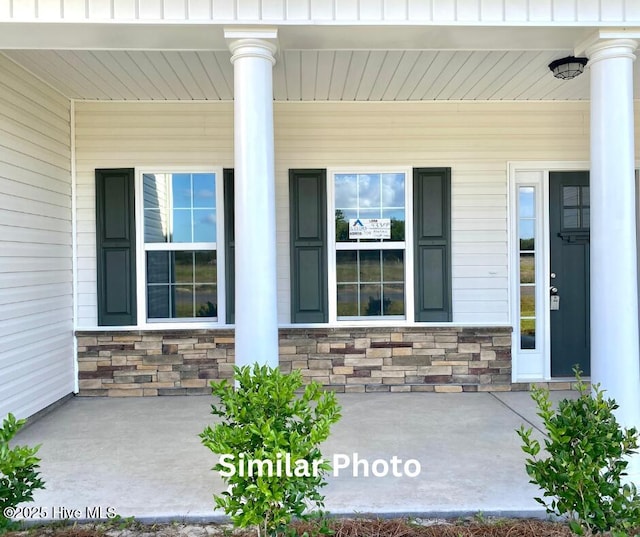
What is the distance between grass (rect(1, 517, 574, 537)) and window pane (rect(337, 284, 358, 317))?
8.51 ft

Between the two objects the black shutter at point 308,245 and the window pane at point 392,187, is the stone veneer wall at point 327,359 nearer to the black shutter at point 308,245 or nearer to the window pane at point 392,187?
the black shutter at point 308,245

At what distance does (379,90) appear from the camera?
4.58 meters

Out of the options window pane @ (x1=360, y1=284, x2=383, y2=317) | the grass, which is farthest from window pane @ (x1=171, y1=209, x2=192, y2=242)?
the grass

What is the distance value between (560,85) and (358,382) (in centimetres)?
333

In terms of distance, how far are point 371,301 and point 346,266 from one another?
0.44 m

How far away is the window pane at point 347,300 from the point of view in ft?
16.4

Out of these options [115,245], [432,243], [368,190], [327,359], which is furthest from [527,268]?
[115,245]

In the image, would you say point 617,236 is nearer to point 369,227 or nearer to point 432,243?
point 432,243

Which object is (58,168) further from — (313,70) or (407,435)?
(407,435)

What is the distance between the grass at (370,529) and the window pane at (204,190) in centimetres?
312

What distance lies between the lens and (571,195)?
5020 millimetres

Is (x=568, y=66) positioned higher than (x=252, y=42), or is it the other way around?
(x=568, y=66)

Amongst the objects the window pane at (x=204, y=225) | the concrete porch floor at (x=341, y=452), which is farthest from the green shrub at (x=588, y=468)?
the window pane at (x=204, y=225)

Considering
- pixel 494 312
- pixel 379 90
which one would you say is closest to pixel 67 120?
pixel 379 90
